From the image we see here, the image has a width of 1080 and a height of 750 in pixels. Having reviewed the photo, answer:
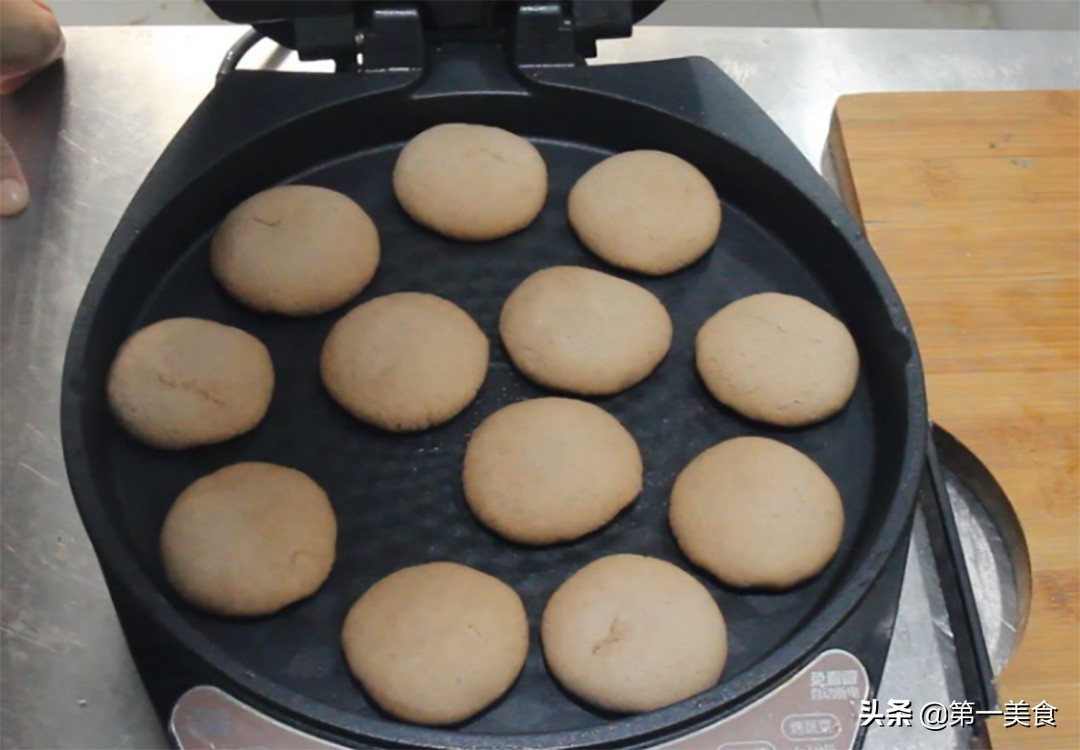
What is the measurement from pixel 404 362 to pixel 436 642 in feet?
0.87

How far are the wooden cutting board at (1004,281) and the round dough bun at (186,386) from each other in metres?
0.69

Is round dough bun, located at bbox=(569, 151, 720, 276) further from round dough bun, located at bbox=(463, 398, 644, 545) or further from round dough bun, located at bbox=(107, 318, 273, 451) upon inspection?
round dough bun, located at bbox=(107, 318, 273, 451)

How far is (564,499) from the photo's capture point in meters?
0.90

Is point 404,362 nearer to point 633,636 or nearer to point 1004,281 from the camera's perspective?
point 633,636

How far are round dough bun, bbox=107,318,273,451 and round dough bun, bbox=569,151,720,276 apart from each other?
36cm

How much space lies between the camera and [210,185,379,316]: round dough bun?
100 cm

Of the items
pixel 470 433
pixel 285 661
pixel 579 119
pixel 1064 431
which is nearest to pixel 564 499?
pixel 470 433

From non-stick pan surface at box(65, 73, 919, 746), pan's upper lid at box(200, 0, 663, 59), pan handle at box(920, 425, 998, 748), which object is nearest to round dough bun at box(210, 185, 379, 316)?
non-stick pan surface at box(65, 73, 919, 746)

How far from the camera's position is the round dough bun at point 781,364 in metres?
0.97

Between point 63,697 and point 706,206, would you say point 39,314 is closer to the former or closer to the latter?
point 63,697

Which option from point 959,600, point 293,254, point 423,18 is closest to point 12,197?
point 293,254

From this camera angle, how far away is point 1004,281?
1.19 meters

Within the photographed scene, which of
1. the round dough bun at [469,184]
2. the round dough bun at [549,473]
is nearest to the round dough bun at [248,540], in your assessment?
the round dough bun at [549,473]

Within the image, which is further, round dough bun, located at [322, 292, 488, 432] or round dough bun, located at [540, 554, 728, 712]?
round dough bun, located at [322, 292, 488, 432]
